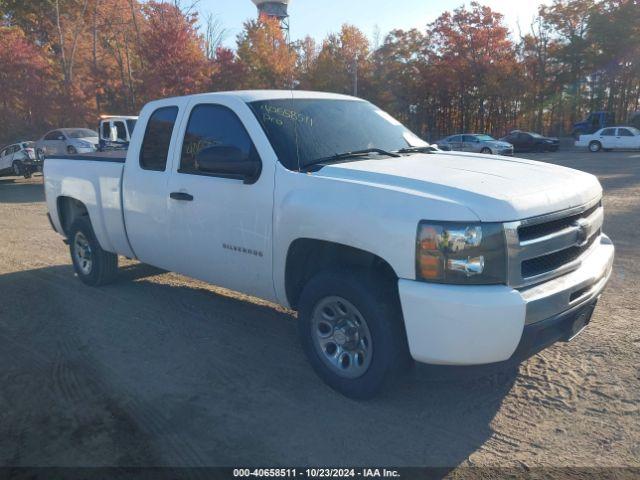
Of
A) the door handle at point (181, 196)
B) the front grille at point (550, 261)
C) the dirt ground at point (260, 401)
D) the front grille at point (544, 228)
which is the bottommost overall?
the dirt ground at point (260, 401)

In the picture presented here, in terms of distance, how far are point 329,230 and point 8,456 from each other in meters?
2.29

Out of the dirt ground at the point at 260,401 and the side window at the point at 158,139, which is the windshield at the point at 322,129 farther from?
the dirt ground at the point at 260,401

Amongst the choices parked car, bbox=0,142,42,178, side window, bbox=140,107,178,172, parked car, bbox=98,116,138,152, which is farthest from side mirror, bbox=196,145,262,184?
→ parked car, bbox=0,142,42,178

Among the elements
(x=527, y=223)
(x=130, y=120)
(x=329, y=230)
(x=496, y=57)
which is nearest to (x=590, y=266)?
(x=527, y=223)

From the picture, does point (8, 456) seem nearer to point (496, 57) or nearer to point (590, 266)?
point (590, 266)

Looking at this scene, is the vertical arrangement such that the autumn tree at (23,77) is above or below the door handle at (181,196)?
above

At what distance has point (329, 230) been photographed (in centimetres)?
358

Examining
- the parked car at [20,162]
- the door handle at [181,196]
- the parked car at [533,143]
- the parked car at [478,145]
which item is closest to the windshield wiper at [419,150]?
the door handle at [181,196]

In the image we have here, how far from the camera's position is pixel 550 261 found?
340 centimetres

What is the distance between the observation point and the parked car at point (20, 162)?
21.8 metres

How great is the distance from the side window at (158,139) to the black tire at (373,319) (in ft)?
7.16

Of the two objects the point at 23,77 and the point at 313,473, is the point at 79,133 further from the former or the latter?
the point at 313,473

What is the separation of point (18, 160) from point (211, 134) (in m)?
20.5

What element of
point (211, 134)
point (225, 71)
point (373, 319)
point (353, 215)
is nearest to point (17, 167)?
point (225, 71)
